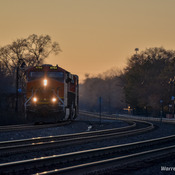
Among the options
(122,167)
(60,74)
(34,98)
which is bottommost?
(122,167)

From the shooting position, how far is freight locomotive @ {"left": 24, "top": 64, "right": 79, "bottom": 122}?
2056cm

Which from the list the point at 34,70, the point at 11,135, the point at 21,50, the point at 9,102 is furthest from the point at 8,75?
the point at 11,135

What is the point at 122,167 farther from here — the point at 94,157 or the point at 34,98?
the point at 34,98

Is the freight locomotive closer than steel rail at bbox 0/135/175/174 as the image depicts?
No

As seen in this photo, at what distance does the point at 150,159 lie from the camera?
968 centimetres

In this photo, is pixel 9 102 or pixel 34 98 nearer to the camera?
pixel 34 98

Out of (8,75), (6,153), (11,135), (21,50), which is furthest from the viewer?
(8,75)

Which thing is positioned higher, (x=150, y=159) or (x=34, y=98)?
(x=34, y=98)

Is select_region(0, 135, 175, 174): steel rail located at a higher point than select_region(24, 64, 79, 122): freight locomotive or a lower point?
lower

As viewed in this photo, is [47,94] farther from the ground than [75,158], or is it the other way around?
[47,94]

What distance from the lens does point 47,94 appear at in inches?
827

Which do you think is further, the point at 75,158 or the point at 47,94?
the point at 47,94

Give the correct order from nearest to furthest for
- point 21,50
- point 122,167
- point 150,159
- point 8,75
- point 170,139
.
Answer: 1. point 122,167
2. point 150,159
3. point 170,139
4. point 21,50
5. point 8,75

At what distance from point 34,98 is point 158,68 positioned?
4195cm
